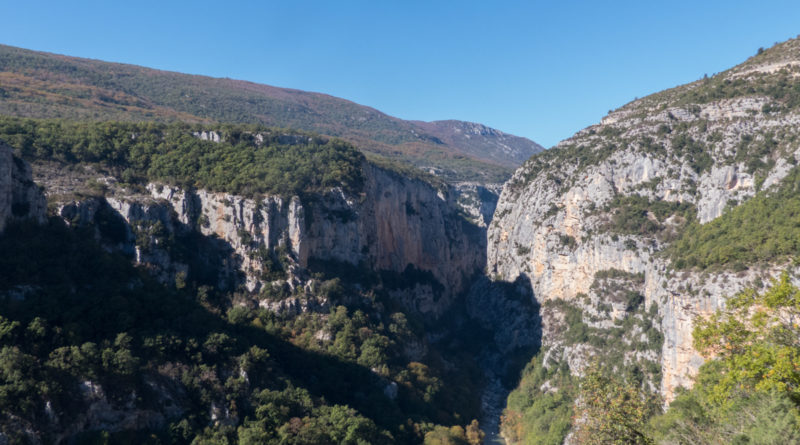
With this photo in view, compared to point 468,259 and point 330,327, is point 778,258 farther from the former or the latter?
point 468,259

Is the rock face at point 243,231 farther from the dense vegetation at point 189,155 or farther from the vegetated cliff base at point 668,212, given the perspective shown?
the vegetated cliff base at point 668,212

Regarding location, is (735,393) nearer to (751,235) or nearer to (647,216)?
(751,235)

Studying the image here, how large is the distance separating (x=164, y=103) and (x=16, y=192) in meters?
95.7

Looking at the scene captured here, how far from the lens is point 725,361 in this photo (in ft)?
63.4

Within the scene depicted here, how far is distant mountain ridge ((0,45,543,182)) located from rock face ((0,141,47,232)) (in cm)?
3756

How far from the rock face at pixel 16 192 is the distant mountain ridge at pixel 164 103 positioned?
1479 inches

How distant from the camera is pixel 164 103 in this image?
414ft

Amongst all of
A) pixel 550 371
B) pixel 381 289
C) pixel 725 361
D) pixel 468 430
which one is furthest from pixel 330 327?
pixel 725 361

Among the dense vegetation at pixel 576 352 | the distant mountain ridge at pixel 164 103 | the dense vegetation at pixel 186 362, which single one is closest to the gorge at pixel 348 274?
the dense vegetation at pixel 186 362

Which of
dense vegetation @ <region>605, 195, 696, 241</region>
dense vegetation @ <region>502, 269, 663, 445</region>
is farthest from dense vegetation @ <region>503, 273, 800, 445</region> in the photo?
dense vegetation @ <region>605, 195, 696, 241</region>

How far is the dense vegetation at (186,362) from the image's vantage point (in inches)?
A: 1212

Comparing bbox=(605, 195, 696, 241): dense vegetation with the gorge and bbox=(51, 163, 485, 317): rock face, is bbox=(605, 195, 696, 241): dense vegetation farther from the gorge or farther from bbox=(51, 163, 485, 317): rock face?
bbox=(51, 163, 485, 317): rock face

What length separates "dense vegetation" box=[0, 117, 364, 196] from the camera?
174 feet

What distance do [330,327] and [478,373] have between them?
27.3 meters
